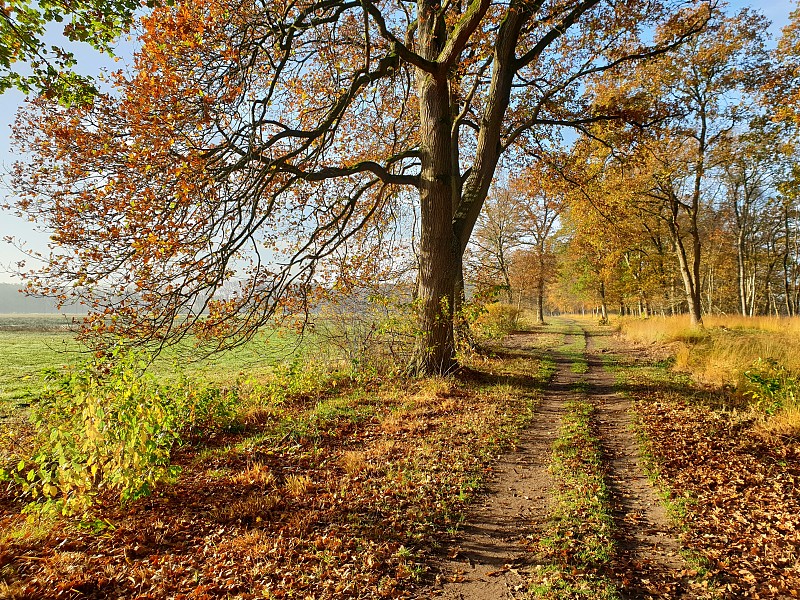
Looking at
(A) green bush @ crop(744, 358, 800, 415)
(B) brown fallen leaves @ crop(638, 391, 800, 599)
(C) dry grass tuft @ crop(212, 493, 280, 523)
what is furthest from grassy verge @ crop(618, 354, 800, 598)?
(C) dry grass tuft @ crop(212, 493, 280, 523)

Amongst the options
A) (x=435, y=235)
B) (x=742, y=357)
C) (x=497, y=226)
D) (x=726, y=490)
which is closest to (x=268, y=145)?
(x=435, y=235)

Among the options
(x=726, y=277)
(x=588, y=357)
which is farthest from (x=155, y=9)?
(x=726, y=277)

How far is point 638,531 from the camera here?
389 cm

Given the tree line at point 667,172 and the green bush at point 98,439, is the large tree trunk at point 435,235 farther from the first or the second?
the green bush at point 98,439

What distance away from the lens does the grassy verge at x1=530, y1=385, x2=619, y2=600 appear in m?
3.13

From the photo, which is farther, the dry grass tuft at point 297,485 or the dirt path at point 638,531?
the dry grass tuft at point 297,485

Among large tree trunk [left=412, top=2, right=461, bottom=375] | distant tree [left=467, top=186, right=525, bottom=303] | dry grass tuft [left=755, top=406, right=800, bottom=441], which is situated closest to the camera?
dry grass tuft [left=755, top=406, right=800, bottom=441]

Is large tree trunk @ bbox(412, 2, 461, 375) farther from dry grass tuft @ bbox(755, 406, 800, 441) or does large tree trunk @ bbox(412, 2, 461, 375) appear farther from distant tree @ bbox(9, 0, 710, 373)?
dry grass tuft @ bbox(755, 406, 800, 441)

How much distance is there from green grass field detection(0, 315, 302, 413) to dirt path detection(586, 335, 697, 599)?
19.5 feet

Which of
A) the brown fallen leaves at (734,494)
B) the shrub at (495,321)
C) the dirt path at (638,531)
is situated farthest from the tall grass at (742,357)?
the shrub at (495,321)

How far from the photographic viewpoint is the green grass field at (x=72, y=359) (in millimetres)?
6551

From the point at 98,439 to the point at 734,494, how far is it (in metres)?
6.72

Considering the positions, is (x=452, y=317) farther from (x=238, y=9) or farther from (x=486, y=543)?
(x=238, y=9)

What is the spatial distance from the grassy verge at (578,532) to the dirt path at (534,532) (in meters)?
0.11
